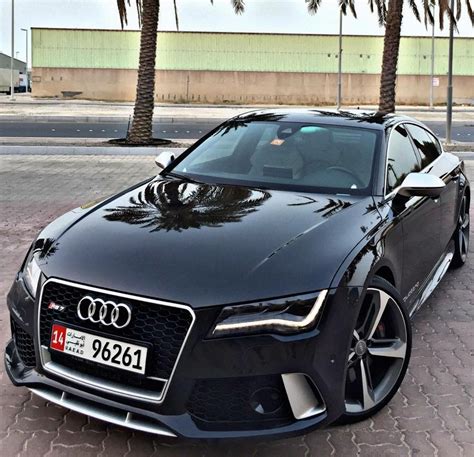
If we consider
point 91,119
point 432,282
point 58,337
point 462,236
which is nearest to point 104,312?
point 58,337

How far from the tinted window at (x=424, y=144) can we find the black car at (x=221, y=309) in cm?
113

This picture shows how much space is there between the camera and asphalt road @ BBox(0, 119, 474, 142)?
2112 centimetres

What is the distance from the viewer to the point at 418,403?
3.50 metres

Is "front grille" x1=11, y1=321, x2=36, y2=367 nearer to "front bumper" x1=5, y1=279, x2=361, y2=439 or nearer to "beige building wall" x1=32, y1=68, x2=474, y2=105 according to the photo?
"front bumper" x1=5, y1=279, x2=361, y2=439

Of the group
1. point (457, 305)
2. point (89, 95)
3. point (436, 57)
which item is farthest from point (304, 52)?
point (457, 305)

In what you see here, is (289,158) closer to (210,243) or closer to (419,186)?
(419,186)

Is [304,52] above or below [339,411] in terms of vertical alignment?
above

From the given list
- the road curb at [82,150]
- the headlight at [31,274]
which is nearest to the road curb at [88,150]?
the road curb at [82,150]

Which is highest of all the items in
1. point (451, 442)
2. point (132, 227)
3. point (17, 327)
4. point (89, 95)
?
point (89, 95)

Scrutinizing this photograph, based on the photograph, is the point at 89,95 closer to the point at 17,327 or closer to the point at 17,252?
the point at 17,252

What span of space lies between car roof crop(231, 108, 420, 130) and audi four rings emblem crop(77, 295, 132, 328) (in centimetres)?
240

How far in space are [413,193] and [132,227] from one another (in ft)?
5.72

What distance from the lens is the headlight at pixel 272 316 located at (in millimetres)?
2580

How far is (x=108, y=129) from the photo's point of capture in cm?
2392
